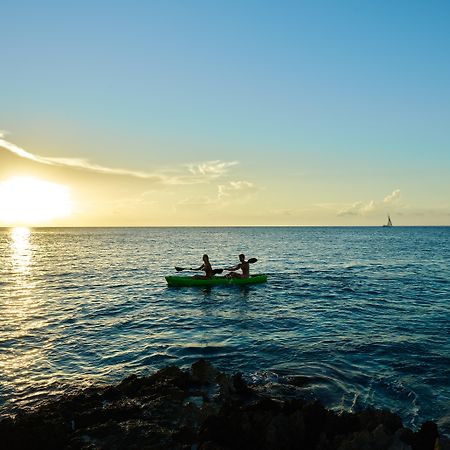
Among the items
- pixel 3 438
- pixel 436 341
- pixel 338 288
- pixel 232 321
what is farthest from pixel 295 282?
pixel 3 438

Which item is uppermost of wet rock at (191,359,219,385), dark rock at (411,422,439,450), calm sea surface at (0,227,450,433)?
dark rock at (411,422,439,450)

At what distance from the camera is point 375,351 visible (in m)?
13.6

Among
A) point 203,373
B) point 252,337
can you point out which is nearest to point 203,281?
point 252,337

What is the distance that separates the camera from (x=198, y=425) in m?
8.21

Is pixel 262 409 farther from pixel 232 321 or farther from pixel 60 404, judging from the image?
pixel 232 321

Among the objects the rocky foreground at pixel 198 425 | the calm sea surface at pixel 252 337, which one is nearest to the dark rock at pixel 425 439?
the rocky foreground at pixel 198 425

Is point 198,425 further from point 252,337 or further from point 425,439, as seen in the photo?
point 252,337

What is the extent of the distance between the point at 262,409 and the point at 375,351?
281 inches

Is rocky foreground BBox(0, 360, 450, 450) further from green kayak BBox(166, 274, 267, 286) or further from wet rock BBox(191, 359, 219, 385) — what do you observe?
green kayak BBox(166, 274, 267, 286)

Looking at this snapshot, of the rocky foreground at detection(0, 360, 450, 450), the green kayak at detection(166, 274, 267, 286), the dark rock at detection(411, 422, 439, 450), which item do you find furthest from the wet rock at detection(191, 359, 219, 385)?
the green kayak at detection(166, 274, 267, 286)

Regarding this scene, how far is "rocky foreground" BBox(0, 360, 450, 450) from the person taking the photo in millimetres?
6871

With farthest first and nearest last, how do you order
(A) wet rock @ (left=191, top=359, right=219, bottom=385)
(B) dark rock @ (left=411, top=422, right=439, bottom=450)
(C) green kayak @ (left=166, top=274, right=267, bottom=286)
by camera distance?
1. (C) green kayak @ (left=166, top=274, right=267, bottom=286)
2. (A) wet rock @ (left=191, top=359, right=219, bottom=385)
3. (B) dark rock @ (left=411, top=422, right=439, bottom=450)

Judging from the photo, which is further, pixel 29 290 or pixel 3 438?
pixel 29 290

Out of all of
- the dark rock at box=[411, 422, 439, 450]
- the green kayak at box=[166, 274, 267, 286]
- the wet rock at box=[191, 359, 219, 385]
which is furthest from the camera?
the green kayak at box=[166, 274, 267, 286]
